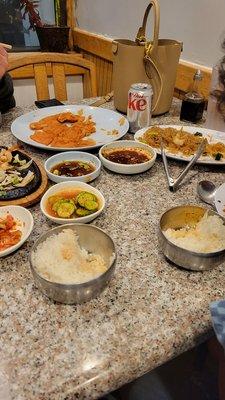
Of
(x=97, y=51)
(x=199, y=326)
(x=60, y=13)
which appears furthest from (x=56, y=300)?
(x=60, y=13)

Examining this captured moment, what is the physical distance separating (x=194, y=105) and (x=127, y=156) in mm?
543

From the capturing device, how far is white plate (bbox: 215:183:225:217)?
0.87 metres

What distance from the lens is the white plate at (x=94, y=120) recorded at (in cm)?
125

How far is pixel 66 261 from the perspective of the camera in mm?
666

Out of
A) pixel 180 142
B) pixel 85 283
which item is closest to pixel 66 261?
pixel 85 283

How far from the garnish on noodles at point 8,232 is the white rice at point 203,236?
1.21ft

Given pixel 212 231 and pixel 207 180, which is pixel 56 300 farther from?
pixel 207 180

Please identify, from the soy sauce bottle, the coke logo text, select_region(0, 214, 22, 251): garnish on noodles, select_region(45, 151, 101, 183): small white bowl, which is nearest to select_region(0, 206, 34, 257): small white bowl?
select_region(0, 214, 22, 251): garnish on noodles

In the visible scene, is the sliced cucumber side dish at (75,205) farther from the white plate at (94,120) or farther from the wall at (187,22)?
the wall at (187,22)

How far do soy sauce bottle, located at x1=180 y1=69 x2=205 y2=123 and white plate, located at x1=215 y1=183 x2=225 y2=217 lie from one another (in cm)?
67

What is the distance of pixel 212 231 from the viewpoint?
0.75 meters

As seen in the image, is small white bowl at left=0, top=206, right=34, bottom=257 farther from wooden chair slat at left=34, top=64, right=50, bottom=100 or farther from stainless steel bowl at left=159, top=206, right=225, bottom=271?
wooden chair slat at left=34, top=64, right=50, bottom=100

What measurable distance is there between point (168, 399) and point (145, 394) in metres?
0.08

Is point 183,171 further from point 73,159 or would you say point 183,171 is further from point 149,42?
point 149,42
